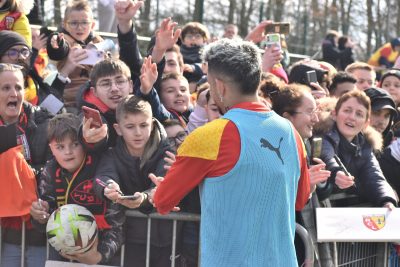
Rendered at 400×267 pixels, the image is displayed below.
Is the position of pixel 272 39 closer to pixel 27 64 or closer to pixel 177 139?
pixel 177 139

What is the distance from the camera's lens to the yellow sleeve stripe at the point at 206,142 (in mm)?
3979

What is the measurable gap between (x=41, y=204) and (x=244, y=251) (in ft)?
5.46

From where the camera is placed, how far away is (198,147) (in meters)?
3.99

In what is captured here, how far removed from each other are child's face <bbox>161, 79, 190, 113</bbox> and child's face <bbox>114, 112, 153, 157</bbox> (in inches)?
49.5

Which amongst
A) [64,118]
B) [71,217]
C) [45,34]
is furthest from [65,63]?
[71,217]

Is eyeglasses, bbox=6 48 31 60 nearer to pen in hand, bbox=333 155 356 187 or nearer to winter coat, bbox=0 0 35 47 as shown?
winter coat, bbox=0 0 35 47

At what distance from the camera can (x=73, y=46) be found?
695 cm

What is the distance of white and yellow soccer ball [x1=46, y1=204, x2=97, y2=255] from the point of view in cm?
481

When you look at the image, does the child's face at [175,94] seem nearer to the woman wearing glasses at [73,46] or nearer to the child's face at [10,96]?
the woman wearing glasses at [73,46]

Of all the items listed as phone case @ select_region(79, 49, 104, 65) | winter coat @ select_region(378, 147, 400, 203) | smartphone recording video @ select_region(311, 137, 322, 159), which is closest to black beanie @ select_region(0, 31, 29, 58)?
phone case @ select_region(79, 49, 104, 65)

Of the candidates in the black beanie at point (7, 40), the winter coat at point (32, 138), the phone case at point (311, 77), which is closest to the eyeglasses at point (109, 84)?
the winter coat at point (32, 138)

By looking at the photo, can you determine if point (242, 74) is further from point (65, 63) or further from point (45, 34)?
point (45, 34)

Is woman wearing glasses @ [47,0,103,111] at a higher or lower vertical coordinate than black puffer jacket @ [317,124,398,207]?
higher

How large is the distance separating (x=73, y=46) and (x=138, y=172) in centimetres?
211
